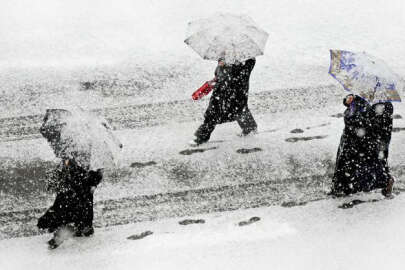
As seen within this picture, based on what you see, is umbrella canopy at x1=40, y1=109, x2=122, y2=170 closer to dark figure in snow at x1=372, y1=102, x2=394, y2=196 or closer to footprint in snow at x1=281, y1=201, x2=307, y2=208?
footprint in snow at x1=281, y1=201, x2=307, y2=208

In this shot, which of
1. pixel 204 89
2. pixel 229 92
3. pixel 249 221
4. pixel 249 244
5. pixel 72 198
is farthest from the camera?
pixel 204 89

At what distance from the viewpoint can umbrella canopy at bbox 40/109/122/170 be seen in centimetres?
501

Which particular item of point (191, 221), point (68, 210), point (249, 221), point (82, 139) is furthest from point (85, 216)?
point (249, 221)

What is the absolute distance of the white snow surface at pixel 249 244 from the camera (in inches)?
210

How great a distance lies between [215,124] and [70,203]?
2419mm

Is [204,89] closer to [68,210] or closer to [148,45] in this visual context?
[68,210]

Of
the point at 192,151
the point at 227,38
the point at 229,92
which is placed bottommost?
the point at 192,151

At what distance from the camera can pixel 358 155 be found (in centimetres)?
607

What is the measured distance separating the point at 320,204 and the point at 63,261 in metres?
2.82

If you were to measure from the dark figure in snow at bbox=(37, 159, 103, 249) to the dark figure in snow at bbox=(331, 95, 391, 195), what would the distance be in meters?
2.60

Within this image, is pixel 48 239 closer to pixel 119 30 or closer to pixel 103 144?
pixel 103 144

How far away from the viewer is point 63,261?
17.7 feet

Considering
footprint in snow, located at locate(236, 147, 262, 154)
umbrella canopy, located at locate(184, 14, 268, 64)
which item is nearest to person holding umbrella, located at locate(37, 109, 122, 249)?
umbrella canopy, located at locate(184, 14, 268, 64)

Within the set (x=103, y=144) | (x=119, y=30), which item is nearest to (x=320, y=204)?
(x=103, y=144)
